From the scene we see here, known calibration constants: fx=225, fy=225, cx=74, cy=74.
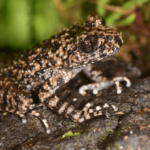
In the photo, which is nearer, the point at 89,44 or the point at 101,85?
the point at 89,44

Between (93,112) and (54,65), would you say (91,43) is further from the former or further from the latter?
(93,112)

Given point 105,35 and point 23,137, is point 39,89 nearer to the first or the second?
Answer: point 23,137

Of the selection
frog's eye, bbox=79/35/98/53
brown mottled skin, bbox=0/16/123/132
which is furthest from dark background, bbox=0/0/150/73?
frog's eye, bbox=79/35/98/53

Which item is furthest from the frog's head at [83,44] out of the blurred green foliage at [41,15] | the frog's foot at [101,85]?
the blurred green foliage at [41,15]

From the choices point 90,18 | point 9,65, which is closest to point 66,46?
point 90,18

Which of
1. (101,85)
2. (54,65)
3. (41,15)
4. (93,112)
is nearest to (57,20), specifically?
(41,15)

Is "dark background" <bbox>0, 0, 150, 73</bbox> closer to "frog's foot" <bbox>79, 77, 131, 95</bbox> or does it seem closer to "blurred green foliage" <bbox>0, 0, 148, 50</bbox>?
"blurred green foliage" <bbox>0, 0, 148, 50</bbox>

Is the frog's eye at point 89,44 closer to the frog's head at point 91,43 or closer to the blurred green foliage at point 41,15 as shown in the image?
the frog's head at point 91,43

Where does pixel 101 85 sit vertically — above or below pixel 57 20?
below
